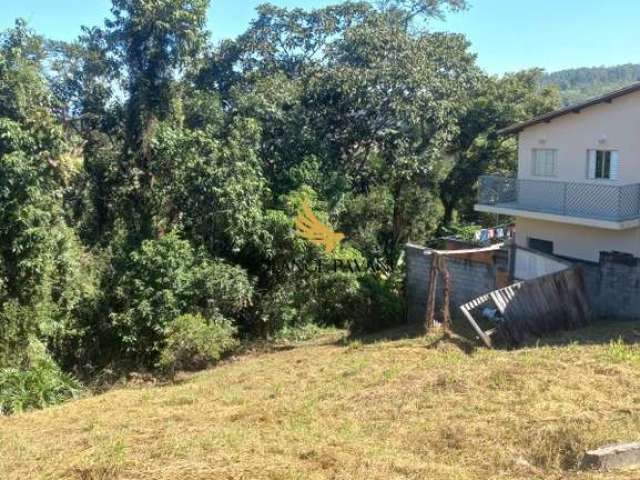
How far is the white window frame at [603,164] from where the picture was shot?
54.7ft

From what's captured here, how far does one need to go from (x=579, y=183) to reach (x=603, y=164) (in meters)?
1.17

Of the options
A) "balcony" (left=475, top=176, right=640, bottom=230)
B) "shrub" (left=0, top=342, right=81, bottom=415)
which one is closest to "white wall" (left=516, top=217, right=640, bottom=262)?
"balcony" (left=475, top=176, right=640, bottom=230)

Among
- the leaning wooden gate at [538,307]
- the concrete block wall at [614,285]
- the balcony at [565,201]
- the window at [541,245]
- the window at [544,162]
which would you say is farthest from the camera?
the window at [544,162]

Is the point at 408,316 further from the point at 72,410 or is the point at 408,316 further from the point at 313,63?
the point at 72,410

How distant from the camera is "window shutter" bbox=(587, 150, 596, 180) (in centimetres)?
1733

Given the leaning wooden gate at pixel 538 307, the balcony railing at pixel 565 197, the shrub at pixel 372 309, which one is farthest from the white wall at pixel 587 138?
the shrub at pixel 372 309

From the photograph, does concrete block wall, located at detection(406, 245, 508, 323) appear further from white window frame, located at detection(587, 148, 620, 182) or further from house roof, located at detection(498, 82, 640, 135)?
house roof, located at detection(498, 82, 640, 135)

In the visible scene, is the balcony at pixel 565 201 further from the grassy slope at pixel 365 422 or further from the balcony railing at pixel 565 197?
the grassy slope at pixel 365 422

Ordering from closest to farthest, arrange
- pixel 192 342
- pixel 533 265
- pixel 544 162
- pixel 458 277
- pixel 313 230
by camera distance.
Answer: pixel 192 342 < pixel 533 265 < pixel 313 230 < pixel 458 277 < pixel 544 162

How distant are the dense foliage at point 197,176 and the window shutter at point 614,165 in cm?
520

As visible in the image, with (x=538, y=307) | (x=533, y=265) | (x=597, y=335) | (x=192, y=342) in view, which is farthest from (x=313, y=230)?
(x=597, y=335)

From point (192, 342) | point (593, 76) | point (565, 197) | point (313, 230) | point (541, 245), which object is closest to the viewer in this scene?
point (192, 342)

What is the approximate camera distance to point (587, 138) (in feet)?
56.7

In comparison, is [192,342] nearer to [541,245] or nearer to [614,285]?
[614,285]
